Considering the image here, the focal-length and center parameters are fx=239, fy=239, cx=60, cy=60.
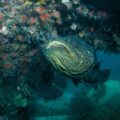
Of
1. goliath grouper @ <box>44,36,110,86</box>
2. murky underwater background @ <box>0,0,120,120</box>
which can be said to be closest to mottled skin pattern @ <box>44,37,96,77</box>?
goliath grouper @ <box>44,36,110,86</box>

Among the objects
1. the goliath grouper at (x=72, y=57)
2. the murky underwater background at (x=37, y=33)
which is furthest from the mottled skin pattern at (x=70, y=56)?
the murky underwater background at (x=37, y=33)

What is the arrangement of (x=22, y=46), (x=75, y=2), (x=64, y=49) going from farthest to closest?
(x=22, y=46)
(x=75, y=2)
(x=64, y=49)

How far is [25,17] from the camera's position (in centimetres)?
527

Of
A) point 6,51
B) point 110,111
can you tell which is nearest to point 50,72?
point 6,51

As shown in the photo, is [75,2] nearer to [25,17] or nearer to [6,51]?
[25,17]

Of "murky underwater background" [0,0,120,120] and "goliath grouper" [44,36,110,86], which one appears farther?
"murky underwater background" [0,0,120,120]

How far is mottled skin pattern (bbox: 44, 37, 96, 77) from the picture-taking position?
382 cm

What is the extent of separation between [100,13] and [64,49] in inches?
73.3

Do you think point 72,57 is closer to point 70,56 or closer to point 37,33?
point 70,56

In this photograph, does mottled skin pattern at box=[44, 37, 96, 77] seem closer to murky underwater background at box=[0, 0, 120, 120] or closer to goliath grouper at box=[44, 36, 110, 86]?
goliath grouper at box=[44, 36, 110, 86]

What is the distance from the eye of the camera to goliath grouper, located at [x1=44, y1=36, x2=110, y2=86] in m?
3.82

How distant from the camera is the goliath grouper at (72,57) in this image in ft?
12.5

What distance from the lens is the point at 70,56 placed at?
3.89 meters

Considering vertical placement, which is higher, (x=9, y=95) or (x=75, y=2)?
(x=75, y=2)
